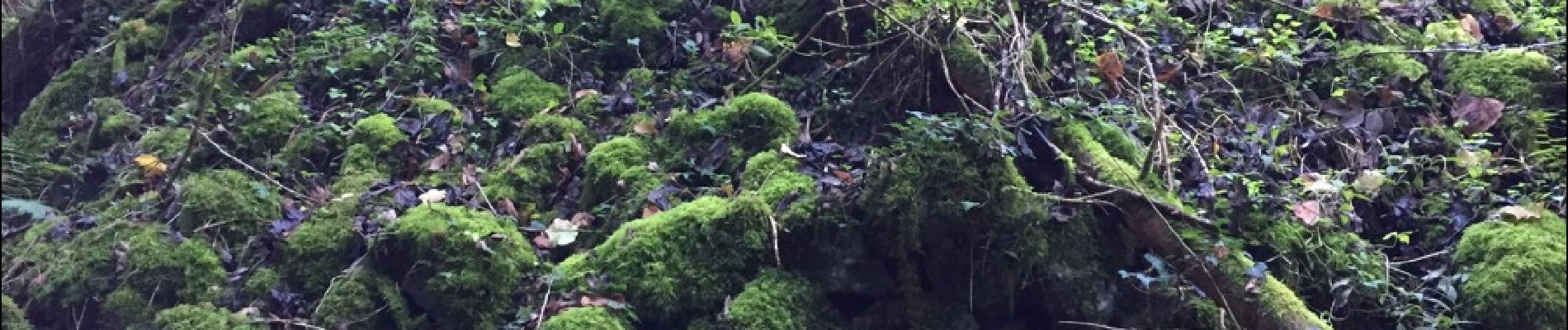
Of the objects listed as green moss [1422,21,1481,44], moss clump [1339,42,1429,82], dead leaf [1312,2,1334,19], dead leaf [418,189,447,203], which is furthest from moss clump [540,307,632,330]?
green moss [1422,21,1481,44]

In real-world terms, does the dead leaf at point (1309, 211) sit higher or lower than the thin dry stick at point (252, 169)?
higher

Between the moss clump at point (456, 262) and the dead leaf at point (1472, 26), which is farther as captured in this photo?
the dead leaf at point (1472, 26)

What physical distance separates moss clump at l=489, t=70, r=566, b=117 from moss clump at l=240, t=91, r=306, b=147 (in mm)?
885

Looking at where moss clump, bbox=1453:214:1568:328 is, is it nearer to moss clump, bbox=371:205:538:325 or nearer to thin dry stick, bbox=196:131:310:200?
moss clump, bbox=371:205:538:325

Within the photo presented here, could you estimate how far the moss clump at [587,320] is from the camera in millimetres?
3402

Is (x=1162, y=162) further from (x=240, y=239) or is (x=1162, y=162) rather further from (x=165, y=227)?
(x=165, y=227)

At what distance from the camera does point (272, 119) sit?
4.86 metres

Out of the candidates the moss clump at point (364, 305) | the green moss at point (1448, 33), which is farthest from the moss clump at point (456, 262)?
the green moss at point (1448, 33)

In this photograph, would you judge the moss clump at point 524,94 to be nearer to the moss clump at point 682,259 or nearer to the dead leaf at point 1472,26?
the moss clump at point 682,259

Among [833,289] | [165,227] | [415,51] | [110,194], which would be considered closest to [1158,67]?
[833,289]

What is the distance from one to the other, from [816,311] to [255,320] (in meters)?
1.91

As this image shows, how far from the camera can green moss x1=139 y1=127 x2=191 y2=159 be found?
4789 mm

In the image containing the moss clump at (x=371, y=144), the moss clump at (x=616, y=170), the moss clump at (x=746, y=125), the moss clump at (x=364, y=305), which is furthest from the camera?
the moss clump at (x=371, y=144)

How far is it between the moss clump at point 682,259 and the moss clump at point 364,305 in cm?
61
